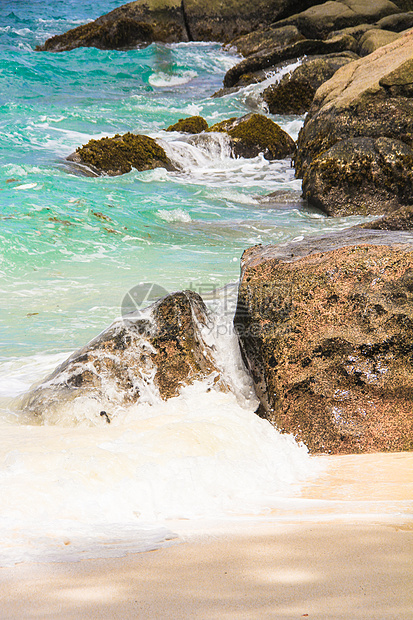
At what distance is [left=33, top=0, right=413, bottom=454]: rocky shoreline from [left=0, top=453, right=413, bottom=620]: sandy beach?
123 cm

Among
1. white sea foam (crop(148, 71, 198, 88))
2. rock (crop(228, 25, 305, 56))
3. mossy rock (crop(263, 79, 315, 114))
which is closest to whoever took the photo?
mossy rock (crop(263, 79, 315, 114))

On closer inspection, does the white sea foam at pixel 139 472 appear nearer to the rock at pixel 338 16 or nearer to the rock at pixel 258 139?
the rock at pixel 258 139

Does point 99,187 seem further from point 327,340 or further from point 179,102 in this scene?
point 179,102

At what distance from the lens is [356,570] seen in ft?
Answer: 5.04

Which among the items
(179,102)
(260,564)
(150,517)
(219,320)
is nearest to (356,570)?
(260,564)

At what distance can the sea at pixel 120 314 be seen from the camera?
2.11 metres

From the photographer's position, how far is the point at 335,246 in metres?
3.63

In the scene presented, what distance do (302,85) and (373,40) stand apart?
3.74 meters

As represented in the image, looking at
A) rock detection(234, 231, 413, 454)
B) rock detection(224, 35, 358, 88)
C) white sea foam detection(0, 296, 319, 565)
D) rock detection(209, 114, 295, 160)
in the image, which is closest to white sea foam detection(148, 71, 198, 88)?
rock detection(224, 35, 358, 88)

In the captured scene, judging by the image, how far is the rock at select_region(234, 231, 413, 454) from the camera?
3158 mm

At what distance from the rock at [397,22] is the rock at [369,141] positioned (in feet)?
42.5

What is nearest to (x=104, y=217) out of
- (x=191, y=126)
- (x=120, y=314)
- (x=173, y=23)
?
(x=120, y=314)

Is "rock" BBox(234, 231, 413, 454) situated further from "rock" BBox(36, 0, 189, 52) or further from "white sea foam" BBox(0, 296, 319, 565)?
"rock" BBox(36, 0, 189, 52)

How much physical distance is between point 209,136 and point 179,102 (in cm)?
866
